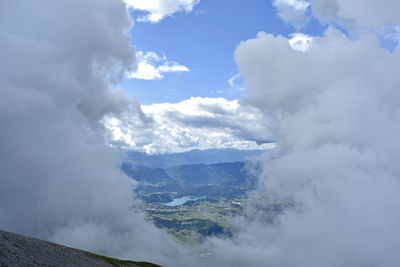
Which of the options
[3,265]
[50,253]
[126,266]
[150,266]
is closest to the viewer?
[3,265]

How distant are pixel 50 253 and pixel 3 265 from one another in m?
29.1

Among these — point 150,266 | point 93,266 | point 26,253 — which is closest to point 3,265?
point 26,253

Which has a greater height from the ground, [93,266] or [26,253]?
[26,253]

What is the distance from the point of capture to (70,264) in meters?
66.5

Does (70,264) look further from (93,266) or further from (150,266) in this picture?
(150,266)

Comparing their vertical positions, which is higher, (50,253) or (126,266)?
(50,253)

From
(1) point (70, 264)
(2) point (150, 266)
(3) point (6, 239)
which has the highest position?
(3) point (6, 239)

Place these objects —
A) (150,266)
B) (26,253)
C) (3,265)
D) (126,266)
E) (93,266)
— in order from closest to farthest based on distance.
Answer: (3,265), (26,253), (93,266), (126,266), (150,266)

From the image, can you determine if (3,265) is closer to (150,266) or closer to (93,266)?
(93,266)

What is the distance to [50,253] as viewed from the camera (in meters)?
65.2

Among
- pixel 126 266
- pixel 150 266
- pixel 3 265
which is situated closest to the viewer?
pixel 3 265

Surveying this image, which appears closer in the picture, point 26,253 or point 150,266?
point 26,253

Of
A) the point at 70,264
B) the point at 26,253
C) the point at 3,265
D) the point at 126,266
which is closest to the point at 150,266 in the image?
the point at 126,266

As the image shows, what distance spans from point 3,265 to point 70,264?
3094cm
